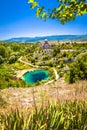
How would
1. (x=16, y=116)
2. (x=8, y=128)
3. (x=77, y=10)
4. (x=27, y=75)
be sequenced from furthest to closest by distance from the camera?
1. (x=27, y=75)
2. (x=77, y=10)
3. (x=16, y=116)
4. (x=8, y=128)

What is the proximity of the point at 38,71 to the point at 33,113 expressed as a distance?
7854 cm

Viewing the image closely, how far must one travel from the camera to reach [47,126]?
5367mm

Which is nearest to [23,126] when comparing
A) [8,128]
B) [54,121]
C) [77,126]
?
[8,128]

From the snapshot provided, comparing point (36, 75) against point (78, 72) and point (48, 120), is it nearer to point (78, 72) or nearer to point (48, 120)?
point (78, 72)

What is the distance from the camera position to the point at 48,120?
5512 millimetres

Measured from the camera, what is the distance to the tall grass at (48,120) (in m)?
5.18

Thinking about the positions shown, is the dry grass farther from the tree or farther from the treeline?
the treeline

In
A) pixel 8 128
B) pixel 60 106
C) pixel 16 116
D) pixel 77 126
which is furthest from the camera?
pixel 60 106

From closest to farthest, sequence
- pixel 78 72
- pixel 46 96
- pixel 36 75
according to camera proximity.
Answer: pixel 46 96 → pixel 78 72 → pixel 36 75

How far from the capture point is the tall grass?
518 centimetres

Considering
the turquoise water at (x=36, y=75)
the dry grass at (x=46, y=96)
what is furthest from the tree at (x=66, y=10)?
the turquoise water at (x=36, y=75)

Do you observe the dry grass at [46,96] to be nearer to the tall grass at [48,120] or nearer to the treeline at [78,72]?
the tall grass at [48,120]

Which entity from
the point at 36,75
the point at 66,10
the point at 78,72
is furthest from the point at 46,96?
the point at 36,75

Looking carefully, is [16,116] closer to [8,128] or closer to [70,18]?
[8,128]
